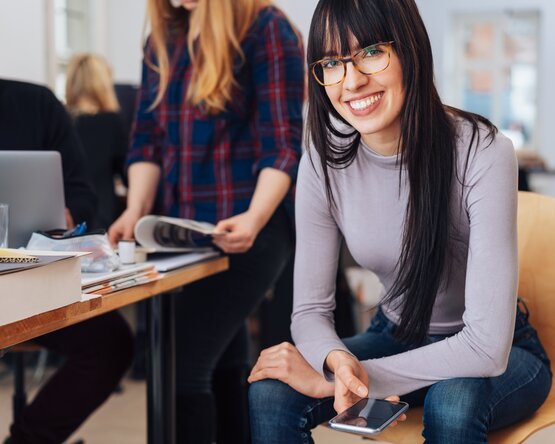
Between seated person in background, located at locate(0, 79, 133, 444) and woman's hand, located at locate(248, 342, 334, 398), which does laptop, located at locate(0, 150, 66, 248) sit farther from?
woman's hand, located at locate(248, 342, 334, 398)

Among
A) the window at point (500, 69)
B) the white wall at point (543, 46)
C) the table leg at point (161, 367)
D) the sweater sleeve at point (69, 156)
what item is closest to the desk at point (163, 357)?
the table leg at point (161, 367)

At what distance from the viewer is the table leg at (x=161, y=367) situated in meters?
1.57

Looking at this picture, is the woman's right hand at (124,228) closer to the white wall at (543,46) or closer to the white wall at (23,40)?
the white wall at (23,40)

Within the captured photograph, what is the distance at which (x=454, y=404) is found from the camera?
1.13m

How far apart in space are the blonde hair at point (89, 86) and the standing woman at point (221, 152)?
1.67 metres

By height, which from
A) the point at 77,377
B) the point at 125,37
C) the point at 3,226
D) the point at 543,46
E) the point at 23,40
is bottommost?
the point at 77,377

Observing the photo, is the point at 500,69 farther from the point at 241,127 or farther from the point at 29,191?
the point at 29,191

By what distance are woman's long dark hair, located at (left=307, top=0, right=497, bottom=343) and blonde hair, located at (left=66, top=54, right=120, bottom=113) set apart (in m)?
2.20

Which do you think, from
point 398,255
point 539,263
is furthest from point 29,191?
point 539,263

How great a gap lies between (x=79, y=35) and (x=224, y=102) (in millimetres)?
3010

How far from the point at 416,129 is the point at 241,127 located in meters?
0.51

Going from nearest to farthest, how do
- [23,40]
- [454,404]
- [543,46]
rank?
[454,404], [23,40], [543,46]

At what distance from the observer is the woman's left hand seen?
1527mm

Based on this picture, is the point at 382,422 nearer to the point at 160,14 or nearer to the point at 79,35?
the point at 160,14
